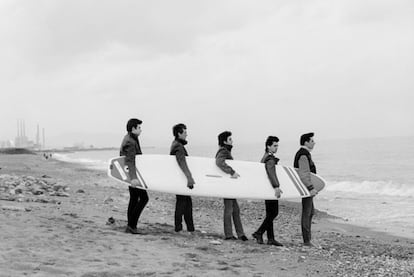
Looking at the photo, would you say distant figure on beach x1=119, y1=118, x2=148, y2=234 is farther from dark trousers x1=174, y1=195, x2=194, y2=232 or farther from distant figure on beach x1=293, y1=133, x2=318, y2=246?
distant figure on beach x1=293, y1=133, x2=318, y2=246

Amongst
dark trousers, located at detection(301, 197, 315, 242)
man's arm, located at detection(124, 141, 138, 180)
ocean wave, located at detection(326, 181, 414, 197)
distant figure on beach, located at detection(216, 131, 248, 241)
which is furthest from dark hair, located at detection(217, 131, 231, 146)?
ocean wave, located at detection(326, 181, 414, 197)

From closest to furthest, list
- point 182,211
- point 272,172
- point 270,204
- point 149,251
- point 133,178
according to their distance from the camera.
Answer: point 149,251 < point 133,178 < point 270,204 < point 272,172 < point 182,211

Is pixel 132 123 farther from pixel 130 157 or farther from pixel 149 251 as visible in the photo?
pixel 149 251

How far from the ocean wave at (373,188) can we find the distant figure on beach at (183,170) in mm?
15906

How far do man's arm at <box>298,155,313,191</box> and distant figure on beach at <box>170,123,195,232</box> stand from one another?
1.69 m

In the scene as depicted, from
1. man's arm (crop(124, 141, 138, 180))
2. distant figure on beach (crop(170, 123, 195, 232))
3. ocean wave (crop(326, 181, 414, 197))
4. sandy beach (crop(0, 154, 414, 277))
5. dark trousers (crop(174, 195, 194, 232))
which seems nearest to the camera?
sandy beach (crop(0, 154, 414, 277))

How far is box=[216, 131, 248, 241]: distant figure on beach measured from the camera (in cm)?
724

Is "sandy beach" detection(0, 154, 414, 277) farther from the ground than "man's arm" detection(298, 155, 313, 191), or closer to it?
closer to it

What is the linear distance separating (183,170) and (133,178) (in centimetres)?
85

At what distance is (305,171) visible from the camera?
24.1ft

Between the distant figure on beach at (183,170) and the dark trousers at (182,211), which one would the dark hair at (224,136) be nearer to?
the distant figure on beach at (183,170)

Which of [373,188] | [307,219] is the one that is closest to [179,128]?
[307,219]

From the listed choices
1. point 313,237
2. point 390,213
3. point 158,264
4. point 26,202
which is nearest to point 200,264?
Result: point 158,264

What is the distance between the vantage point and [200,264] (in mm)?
5484
